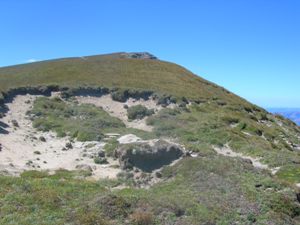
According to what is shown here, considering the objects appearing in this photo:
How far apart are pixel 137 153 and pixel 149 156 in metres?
0.89

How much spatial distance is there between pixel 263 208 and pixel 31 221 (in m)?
11.3

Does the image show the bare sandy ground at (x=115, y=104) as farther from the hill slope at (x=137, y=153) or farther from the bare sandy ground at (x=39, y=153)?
the bare sandy ground at (x=39, y=153)

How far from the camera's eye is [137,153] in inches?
1114

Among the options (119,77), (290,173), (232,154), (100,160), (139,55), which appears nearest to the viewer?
(290,173)

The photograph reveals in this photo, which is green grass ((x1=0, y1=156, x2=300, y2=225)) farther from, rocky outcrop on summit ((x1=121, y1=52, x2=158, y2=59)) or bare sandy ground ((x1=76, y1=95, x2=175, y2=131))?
rocky outcrop on summit ((x1=121, y1=52, x2=158, y2=59))

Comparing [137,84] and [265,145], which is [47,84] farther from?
[265,145]

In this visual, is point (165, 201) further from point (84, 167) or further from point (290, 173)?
point (290, 173)

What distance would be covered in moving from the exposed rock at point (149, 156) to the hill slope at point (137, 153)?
0.10 m

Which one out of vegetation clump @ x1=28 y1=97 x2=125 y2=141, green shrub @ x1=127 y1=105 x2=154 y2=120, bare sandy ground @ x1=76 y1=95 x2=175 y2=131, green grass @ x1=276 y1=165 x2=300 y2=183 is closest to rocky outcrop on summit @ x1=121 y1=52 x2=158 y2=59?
bare sandy ground @ x1=76 y1=95 x2=175 y2=131

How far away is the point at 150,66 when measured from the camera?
82.5m

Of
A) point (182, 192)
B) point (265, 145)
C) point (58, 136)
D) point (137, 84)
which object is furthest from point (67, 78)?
point (182, 192)

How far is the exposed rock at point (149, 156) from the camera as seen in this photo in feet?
91.6

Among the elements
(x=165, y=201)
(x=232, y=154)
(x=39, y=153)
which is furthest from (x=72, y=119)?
(x=165, y=201)

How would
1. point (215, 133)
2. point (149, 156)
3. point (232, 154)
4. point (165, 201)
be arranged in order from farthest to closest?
point (215, 133), point (232, 154), point (149, 156), point (165, 201)
